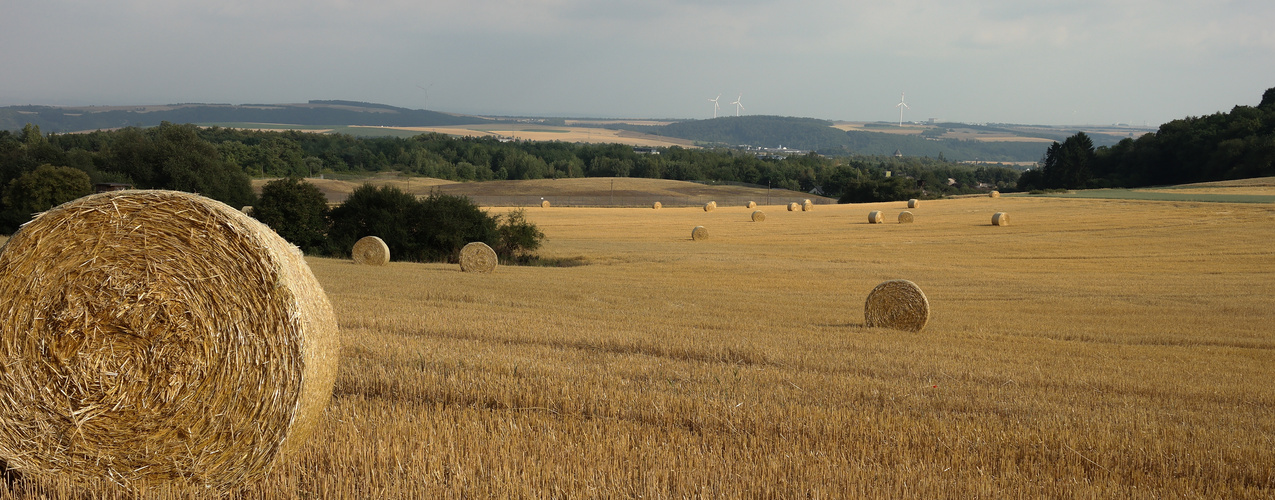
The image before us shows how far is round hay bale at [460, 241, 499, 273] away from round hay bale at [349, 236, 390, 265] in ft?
10.2

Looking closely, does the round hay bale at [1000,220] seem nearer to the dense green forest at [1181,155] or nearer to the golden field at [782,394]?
the golden field at [782,394]

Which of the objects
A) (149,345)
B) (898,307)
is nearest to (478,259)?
Answer: (898,307)

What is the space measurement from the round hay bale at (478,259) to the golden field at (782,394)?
3575mm

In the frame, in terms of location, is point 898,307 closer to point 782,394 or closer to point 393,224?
point 782,394

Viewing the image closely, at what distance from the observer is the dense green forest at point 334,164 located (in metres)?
54.8

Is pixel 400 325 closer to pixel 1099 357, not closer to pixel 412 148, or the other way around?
pixel 1099 357

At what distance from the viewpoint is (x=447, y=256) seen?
1379 inches

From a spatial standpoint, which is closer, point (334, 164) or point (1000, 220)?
point (1000, 220)

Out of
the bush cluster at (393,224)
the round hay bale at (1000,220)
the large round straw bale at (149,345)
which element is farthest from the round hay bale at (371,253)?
the round hay bale at (1000,220)

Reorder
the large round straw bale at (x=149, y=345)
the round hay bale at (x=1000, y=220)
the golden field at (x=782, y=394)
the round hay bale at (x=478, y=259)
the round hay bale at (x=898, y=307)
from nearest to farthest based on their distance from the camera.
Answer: the large round straw bale at (x=149, y=345) → the golden field at (x=782, y=394) → the round hay bale at (x=898, y=307) → the round hay bale at (x=478, y=259) → the round hay bale at (x=1000, y=220)

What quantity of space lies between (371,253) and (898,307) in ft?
58.5

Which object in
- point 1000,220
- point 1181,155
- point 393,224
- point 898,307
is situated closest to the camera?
point 898,307

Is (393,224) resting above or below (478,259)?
below

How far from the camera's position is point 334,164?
108 metres
